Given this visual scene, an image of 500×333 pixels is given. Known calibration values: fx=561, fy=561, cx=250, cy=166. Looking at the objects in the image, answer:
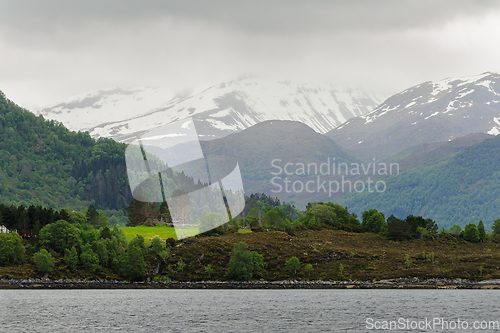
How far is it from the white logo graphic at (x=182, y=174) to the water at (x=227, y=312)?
3632 cm

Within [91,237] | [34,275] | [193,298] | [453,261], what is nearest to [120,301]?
[193,298]

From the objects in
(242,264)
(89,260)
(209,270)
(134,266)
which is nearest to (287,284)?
(242,264)

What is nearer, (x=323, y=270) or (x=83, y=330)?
(x=83, y=330)

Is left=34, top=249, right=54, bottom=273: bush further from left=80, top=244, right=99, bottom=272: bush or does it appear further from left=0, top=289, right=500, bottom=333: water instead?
left=0, top=289, right=500, bottom=333: water

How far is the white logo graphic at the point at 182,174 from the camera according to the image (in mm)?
34219

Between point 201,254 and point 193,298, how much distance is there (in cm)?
5440

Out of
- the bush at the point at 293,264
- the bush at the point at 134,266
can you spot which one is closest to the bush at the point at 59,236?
the bush at the point at 134,266

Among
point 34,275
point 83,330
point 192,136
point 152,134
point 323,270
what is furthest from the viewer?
point 323,270

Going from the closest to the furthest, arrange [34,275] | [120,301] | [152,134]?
[152,134] < [120,301] < [34,275]

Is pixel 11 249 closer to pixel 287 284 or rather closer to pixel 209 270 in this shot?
pixel 209 270

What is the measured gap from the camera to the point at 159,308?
322ft

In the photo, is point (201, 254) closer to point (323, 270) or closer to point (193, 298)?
point (323, 270)

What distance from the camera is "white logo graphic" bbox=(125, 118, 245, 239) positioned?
112 ft

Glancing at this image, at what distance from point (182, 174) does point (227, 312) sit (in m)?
58.6
